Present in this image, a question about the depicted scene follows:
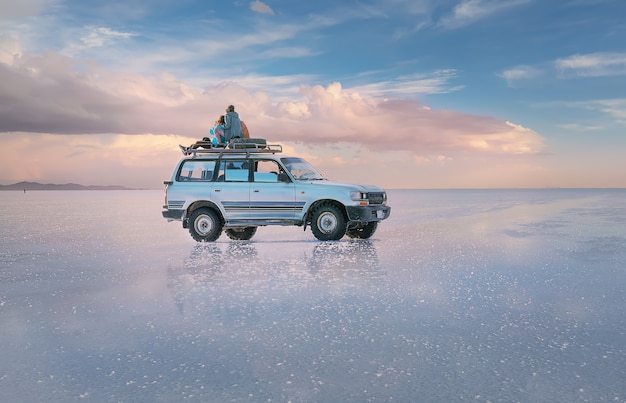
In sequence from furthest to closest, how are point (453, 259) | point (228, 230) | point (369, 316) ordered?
point (228, 230) → point (453, 259) → point (369, 316)

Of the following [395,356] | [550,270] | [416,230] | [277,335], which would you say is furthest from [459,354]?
[416,230]

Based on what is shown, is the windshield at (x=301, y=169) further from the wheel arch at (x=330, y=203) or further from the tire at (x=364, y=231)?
the tire at (x=364, y=231)

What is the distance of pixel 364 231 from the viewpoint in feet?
51.2

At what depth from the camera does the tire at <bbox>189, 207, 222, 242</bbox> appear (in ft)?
48.3

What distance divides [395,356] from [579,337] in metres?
1.92

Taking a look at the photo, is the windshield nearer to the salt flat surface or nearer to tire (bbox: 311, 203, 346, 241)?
tire (bbox: 311, 203, 346, 241)

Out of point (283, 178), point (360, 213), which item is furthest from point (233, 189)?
point (360, 213)

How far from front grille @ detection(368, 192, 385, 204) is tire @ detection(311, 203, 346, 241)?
32.7 inches

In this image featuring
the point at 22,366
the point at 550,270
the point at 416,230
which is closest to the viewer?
Result: the point at 22,366

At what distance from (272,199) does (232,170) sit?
50.1 inches

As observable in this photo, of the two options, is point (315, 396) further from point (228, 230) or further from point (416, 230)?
point (416, 230)

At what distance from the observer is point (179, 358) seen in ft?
16.2

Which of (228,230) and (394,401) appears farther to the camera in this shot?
(228,230)

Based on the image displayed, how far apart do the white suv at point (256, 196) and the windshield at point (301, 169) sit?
26mm
